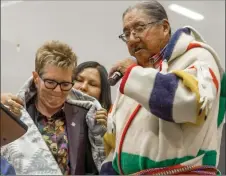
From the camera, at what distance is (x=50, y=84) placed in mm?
1390

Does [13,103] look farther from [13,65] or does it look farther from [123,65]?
[13,65]

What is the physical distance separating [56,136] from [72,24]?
1135 millimetres

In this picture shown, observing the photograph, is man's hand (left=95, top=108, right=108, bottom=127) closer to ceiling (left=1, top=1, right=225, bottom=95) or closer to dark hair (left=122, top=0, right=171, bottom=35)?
dark hair (left=122, top=0, right=171, bottom=35)

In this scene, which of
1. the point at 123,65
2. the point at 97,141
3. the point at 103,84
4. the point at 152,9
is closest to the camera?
the point at 123,65

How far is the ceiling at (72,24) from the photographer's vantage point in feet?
7.65

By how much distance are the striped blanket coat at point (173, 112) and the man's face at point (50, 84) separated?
35 cm

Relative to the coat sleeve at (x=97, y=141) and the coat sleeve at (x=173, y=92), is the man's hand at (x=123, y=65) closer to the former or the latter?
the coat sleeve at (x=173, y=92)

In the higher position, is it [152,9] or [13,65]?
[152,9]

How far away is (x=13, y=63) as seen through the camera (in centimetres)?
234

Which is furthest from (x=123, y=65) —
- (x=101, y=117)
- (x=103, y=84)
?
(x=103, y=84)

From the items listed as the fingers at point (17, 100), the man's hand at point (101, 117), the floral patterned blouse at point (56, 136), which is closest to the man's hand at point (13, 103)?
the fingers at point (17, 100)

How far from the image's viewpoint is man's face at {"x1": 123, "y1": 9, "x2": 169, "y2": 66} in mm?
1126

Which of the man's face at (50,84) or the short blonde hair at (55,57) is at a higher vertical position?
the short blonde hair at (55,57)

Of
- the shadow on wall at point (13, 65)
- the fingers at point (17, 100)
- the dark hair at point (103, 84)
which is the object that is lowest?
the shadow on wall at point (13, 65)
